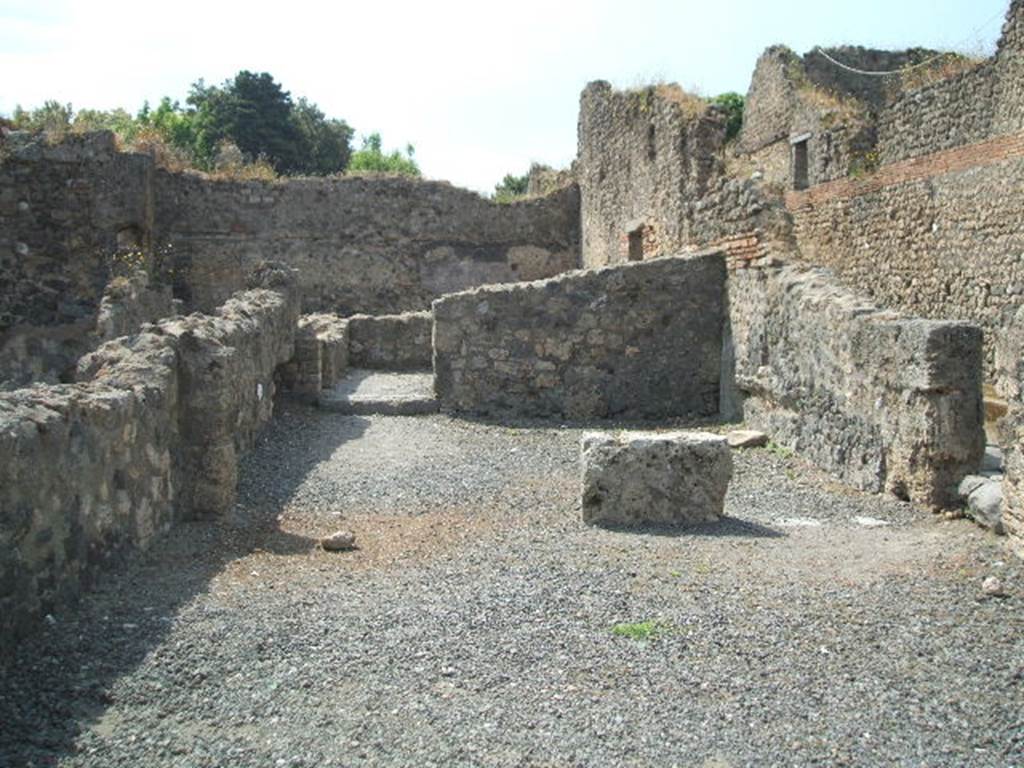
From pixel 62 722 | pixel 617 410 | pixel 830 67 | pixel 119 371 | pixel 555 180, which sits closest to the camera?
pixel 62 722

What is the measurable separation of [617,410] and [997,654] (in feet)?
23.3

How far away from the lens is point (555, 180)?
21.3m

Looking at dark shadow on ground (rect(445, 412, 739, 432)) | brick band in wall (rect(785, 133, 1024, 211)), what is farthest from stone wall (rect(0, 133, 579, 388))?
dark shadow on ground (rect(445, 412, 739, 432))

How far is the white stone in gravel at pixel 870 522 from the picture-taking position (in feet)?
21.9

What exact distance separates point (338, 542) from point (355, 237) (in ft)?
46.9

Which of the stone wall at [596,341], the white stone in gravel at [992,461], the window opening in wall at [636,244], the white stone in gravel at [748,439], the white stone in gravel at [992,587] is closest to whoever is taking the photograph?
the white stone in gravel at [992,587]

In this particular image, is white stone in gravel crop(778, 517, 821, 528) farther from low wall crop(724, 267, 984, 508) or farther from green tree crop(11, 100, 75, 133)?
green tree crop(11, 100, 75, 133)

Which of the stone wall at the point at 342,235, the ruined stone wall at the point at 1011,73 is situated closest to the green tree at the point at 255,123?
the stone wall at the point at 342,235

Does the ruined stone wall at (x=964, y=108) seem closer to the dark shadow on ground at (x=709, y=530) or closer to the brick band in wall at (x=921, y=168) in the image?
the brick band in wall at (x=921, y=168)

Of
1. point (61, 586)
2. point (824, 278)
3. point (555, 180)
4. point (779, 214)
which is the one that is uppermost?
point (555, 180)

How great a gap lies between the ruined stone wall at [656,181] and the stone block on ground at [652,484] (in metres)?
4.29

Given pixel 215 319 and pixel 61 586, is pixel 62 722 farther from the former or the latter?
pixel 215 319

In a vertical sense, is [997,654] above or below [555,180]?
below

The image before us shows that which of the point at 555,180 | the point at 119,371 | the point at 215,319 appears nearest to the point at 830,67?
the point at 555,180
